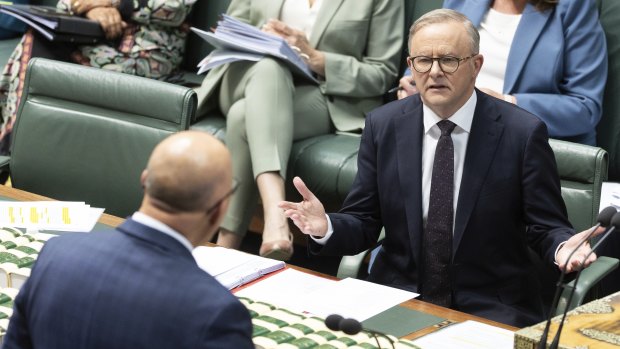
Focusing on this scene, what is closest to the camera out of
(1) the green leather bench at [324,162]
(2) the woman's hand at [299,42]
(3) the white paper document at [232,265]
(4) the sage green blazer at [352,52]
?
(3) the white paper document at [232,265]

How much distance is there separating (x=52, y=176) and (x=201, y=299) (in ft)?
6.30

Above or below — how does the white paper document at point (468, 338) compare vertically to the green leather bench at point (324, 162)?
above

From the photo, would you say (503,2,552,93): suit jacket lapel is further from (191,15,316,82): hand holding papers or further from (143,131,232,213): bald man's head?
(143,131,232,213): bald man's head

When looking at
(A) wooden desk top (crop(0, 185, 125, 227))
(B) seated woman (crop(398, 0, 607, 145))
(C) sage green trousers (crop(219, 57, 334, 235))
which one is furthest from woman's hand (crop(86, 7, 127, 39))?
(A) wooden desk top (crop(0, 185, 125, 227))

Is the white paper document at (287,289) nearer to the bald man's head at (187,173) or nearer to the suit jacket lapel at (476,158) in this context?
the suit jacket lapel at (476,158)

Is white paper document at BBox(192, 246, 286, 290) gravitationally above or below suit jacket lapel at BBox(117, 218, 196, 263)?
below

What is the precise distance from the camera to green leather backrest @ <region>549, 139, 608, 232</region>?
255 centimetres

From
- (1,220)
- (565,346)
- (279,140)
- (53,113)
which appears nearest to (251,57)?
(279,140)

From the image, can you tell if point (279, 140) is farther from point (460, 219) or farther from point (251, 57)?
point (460, 219)

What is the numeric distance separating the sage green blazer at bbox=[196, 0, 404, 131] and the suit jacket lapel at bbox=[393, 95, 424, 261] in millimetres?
1348

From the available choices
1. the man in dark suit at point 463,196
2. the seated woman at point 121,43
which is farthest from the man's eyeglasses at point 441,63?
the seated woman at point 121,43

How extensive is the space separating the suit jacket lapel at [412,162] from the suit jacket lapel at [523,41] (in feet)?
3.44

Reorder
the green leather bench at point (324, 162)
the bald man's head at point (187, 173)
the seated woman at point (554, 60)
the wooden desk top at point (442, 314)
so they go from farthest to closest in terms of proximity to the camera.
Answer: the green leather bench at point (324, 162) → the seated woman at point (554, 60) → the wooden desk top at point (442, 314) → the bald man's head at point (187, 173)

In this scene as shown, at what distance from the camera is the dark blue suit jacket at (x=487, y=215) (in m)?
2.35
